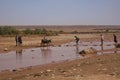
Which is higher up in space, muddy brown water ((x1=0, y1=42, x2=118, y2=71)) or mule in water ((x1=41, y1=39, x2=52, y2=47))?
mule in water ((x1=41, y1=39, x2=52, y2=47))

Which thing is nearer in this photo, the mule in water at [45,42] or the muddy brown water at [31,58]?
the muddy brown water at [31,58]

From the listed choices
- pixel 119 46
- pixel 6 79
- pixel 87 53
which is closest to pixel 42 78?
pixel 6 79

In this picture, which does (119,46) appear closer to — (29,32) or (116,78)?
(116,78)

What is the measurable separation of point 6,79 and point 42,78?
240cm

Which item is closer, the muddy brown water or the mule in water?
the muddy brown water

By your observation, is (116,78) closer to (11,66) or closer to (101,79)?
(101,79)

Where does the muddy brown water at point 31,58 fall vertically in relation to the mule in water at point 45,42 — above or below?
below

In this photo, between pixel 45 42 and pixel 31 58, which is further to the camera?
pixel 45 42

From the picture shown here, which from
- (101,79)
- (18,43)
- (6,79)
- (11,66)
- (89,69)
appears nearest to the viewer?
(101,79)

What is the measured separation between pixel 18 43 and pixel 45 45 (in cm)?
401

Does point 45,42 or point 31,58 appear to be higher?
point 45,42

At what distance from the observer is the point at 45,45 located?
43.1m

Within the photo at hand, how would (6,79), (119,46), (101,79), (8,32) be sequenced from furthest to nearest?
1. (8,32)
2. (119,46)
3. (6,79)
4. (101,79)

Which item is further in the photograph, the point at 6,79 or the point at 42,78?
the point at 6,79
